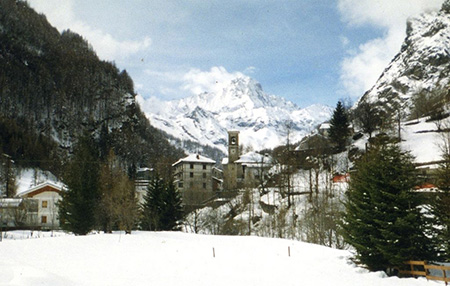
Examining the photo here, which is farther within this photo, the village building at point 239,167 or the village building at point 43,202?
the village building at point 239,167

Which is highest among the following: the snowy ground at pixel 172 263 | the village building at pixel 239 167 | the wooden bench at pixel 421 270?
the village building at pixel 239 167

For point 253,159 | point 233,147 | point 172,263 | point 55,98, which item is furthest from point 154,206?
point 55,98

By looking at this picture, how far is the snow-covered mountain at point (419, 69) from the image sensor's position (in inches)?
6068

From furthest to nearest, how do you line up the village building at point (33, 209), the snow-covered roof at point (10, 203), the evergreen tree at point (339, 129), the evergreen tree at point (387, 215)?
the evergreen tree at point (339, 129), the village building at point (33, 209), the snow-covered roof at point (10, 203), the evergreen tree at point (387, 215)

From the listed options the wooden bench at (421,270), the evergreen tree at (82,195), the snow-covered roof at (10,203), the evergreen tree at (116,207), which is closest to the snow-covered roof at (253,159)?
the snow-covered roof at (10,203)

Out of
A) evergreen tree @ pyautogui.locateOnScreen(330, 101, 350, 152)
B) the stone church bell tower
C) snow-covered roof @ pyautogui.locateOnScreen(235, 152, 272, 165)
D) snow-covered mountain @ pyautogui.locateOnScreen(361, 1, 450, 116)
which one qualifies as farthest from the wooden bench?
snow-covered mountain @ pyautogui.locateOnScreen(361, 1, 450, 116)

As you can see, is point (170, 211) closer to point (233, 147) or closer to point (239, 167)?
point (239, 167)

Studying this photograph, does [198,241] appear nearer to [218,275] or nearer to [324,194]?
[218,275]

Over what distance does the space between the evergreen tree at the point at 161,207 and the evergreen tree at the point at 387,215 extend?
88.2 ft

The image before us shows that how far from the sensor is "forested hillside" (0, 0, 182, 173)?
10712 centimetres

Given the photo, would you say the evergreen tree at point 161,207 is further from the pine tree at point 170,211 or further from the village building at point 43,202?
the village building at point 43,202

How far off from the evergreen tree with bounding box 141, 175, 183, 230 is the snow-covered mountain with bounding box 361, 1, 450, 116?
118 m

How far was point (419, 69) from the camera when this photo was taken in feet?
550

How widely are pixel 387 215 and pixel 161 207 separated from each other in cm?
3081
